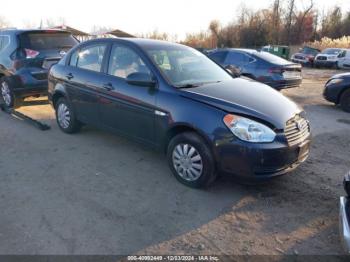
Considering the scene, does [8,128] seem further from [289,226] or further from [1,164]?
[289,226]

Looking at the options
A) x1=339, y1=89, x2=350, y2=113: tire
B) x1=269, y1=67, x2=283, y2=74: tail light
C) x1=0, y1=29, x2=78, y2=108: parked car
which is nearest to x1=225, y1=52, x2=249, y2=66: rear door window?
x1=269, y1=67, x2=283, y2=74: tail light

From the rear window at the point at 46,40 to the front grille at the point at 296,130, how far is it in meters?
5.94

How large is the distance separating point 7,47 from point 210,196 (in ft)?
20.5

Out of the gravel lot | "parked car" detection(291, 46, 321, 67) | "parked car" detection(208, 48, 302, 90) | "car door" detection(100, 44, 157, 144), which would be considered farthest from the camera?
"parked car" detection(291, 46, 321, 67)

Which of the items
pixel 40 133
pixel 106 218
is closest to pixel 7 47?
pixel 40 133

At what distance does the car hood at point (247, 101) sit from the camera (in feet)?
12.8

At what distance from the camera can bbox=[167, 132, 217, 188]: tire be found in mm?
4004

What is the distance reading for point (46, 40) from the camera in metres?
7.97

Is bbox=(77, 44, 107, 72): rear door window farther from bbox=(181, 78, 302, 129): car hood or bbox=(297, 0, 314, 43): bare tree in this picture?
bbox=(297, 0, 314, 43): bare tree

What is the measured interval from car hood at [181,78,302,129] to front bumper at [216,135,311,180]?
29 cm

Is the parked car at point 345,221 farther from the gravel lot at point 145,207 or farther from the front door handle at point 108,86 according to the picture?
the front door handle at point 108,86

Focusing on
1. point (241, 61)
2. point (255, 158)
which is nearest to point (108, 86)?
point (255, 158)

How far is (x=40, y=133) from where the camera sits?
6445 mm

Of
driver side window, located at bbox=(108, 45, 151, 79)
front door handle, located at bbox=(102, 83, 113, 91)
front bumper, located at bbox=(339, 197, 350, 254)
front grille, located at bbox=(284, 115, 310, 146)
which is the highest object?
driver side window, located at bbox=(108, 45, 151, 79)
